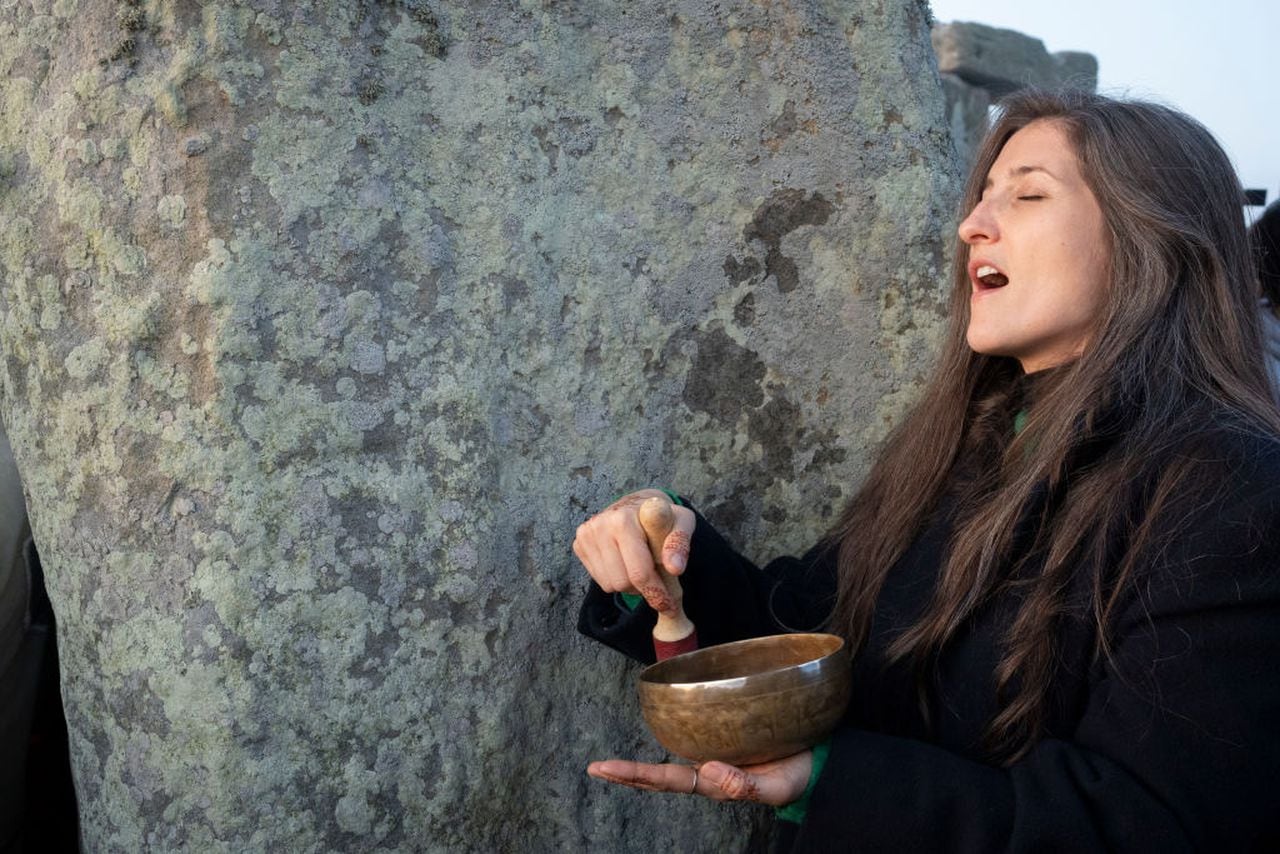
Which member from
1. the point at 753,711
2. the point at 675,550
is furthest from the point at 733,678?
the point at 675,550

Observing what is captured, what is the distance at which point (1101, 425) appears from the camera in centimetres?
138

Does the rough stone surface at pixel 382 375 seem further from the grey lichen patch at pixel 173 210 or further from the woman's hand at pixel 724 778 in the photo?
the woman's hand at pixel 724 778

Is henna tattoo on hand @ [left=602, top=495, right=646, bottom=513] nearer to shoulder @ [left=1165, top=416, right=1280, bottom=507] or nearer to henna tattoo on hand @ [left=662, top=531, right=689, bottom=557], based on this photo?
henna tattoo on hand @ [left=662, top=531, right=689, bottom=557]

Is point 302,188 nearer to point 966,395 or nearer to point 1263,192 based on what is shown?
point 966,395

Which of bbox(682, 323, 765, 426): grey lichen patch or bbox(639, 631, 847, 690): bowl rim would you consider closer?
bbox(639, 631, 847, 690): bowl rim

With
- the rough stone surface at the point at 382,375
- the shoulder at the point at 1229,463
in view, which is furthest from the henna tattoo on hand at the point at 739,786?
the shoulder at the point at 1229,463

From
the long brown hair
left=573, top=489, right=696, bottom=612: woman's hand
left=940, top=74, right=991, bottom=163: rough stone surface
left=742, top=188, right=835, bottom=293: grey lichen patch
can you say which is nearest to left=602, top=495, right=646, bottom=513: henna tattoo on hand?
left=573, top=489, right=696, bottom=612: woman's hand

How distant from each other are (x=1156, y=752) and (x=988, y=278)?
0.65 m

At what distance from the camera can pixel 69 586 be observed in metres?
1.50

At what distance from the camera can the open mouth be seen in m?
1.53

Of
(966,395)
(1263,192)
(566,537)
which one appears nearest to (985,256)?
(966,395)

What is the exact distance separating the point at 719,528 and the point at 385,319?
553 mm

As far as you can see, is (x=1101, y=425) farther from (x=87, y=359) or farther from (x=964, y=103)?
(x=964, y=103)

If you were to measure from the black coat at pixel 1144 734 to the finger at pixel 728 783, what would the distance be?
64 millimetres
